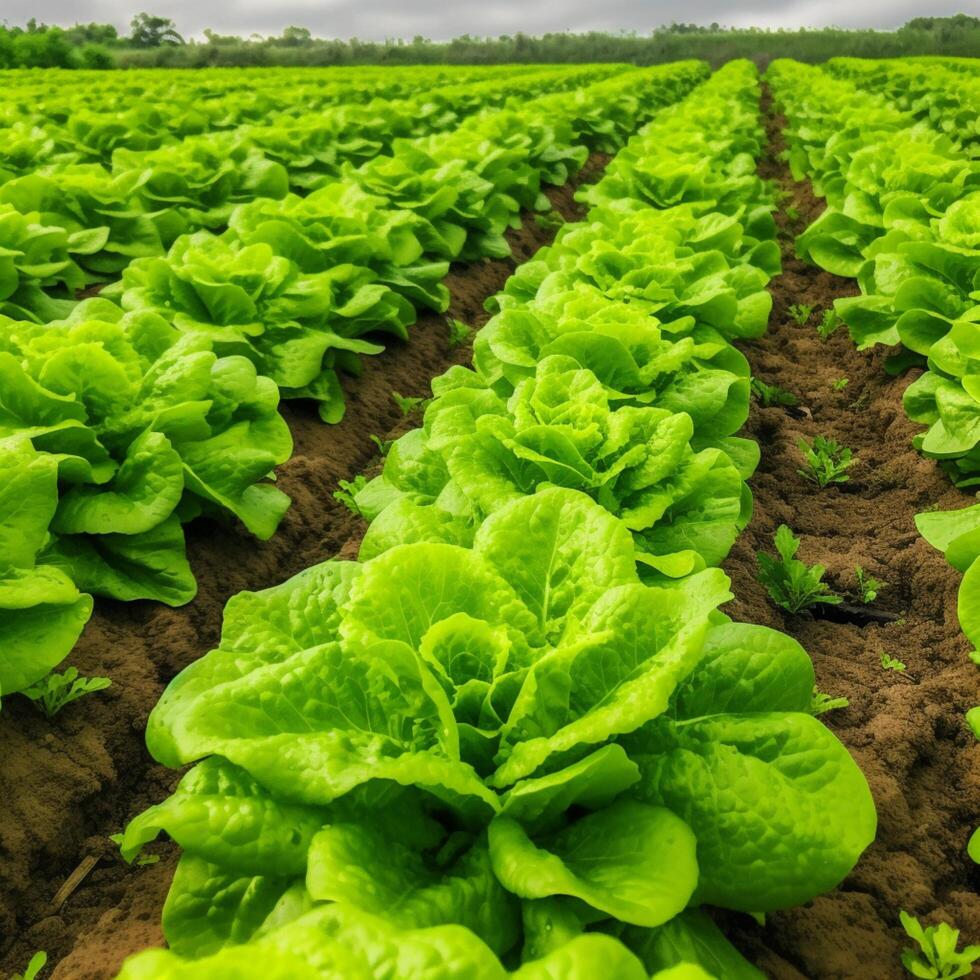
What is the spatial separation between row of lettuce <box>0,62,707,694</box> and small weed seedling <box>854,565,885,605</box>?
242 cm

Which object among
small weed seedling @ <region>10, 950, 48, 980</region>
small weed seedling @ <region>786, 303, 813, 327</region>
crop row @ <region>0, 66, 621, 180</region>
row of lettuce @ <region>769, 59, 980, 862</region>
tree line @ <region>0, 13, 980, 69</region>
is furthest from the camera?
tree line @ <region>0, 13, 980, 69</region>

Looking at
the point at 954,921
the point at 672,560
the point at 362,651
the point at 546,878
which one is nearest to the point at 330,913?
the point at 546,878

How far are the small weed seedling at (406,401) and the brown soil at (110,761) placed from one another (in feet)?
2.77

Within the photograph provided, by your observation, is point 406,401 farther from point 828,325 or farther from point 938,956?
point 938,956

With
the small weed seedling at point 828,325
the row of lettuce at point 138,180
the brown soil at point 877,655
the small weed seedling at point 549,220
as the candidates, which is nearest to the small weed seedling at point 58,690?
the brown soil at point 877,655

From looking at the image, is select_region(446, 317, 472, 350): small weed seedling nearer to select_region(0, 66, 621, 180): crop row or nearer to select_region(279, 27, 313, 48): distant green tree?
select_region(0, 66, 621, 180): crop row

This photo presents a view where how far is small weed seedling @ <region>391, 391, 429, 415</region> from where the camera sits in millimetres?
5348

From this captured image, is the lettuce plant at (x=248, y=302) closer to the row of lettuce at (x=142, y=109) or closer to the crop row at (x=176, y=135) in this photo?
the crop row at (x=176, y=135)

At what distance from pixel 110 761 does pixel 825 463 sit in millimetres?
3495

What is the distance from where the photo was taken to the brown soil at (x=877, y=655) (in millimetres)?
1993

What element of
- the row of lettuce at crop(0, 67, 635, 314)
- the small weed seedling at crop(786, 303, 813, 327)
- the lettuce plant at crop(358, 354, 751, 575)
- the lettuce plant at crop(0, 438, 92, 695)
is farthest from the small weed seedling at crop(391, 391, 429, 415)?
the small weed seedling at crop(786, 303, 813, 327)

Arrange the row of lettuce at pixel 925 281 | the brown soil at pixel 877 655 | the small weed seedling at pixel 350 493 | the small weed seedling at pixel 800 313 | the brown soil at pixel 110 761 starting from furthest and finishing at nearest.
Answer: the small weed seedling at pixel 800 313, the small weed seedling at pixel 350 493, the row of lettuce at pixel 925 281, the brown soil at pixel 110 761, the brown soil at pixel 877 655

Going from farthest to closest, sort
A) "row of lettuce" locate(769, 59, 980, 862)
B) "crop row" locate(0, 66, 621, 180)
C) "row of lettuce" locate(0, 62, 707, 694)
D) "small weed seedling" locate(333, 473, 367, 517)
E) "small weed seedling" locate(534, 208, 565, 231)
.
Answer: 1. "small weed seedling" locate(534, 208, 565, 231)
2. "crop row" locate(0, 66, 621, 180)
3. "small weed seedling" locate(333, 473, 367, 517)
4. "row of lettuce" locate(769, 59, 980, 862)
5. "row of lettuce" locate(0, 62, 707, 694)

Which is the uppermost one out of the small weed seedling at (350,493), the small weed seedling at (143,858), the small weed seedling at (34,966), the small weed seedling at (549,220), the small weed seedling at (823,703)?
the small weed seedling at (549,220)
